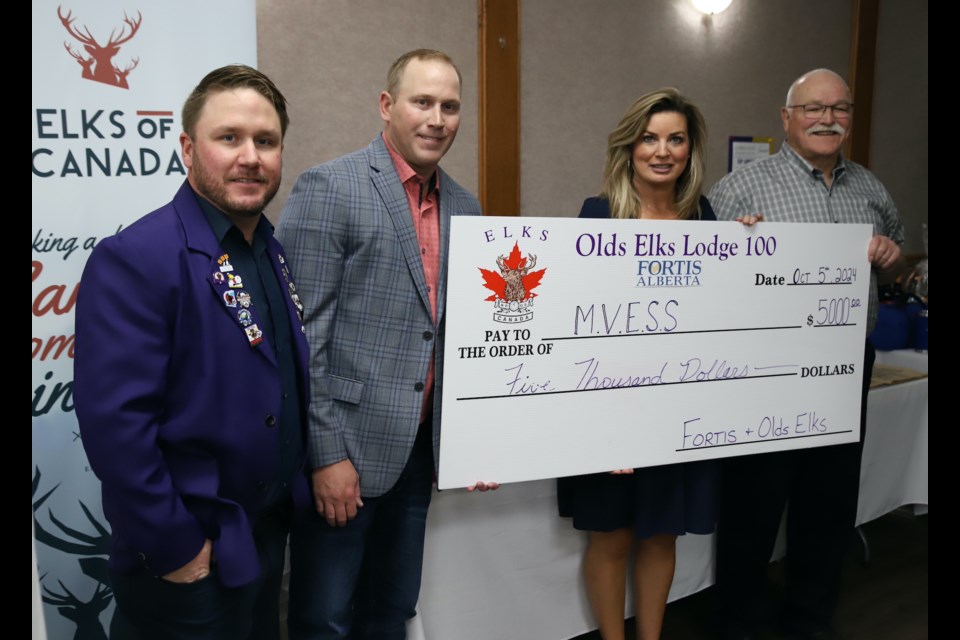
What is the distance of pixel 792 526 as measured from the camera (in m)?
2.19

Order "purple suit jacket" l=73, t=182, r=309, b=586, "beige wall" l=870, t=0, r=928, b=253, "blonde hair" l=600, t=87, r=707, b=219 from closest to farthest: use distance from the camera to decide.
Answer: "purple suit jacket" l=73, t=182, r=309, b=586 < "blonde hair" l=600, t=87, r=707, b=219 < "beige wall" l=870, t=0, r=928, b=253

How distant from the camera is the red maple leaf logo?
1507 millimetres

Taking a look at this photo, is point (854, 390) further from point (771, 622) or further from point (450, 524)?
point (450, 524)

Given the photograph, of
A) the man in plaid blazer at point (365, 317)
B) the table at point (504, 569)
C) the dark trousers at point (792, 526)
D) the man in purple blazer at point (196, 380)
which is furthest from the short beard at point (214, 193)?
the dark trousers at point (792, 526)

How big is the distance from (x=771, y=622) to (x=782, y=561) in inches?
23.0

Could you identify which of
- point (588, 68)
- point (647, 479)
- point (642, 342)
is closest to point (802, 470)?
point (647, 479)

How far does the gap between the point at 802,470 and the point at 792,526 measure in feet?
0.67

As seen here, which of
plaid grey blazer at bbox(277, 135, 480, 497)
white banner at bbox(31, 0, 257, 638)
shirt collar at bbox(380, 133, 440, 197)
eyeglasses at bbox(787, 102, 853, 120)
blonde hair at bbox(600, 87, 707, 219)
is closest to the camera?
plaid grey blazer at bbox(277, 135, 480, 497)

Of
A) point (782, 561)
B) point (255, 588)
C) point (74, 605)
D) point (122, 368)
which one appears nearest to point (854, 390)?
point (782, 561)

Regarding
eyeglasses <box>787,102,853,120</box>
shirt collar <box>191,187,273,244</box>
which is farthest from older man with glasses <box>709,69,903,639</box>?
shirt collar <box>191,187,273,244</box>

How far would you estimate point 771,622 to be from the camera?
2270 mm

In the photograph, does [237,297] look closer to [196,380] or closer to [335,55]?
[196,380]

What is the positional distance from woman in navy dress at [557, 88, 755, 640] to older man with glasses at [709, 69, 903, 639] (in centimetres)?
29

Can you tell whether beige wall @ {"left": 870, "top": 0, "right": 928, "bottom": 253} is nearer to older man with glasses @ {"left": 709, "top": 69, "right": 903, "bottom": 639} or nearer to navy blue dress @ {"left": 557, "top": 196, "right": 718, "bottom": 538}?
older man with glasses @ {"left": 709, "top": 69, "right": 903, "bottom": 639}
